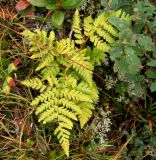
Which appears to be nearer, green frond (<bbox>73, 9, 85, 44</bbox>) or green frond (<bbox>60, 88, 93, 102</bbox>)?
green frond (<bbox>60, 88, 93, 102</bbox>)

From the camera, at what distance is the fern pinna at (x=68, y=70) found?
2467 mm

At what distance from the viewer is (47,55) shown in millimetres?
2611

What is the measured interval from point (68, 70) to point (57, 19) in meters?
0.41

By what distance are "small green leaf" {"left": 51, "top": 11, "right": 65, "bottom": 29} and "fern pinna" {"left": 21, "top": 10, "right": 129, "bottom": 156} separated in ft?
0.40

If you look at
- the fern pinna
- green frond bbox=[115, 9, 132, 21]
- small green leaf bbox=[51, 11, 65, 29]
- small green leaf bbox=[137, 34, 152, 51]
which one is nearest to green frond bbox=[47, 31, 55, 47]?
the fern pinna

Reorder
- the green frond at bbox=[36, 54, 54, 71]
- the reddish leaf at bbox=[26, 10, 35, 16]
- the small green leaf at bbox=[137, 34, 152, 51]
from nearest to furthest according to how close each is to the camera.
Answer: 1. the small green leaf at bbox=[137, 34, 152, 51]
2. the green frond at bbox=[36, 54, 54, 71]
3. the reddish leaf at bbox=[26, 10, 35, 16]

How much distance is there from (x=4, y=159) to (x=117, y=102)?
0.98 m

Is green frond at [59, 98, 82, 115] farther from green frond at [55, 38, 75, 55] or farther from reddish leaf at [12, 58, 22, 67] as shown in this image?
reddish leaf at [12, 58, 22, 67]

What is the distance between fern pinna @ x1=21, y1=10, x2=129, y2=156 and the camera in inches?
97.1

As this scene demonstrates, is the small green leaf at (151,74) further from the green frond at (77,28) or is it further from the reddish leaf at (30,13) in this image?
the reddish leaf at (30,13)

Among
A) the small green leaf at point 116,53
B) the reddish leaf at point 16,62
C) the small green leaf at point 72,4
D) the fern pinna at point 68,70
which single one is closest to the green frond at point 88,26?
the fern pinna at point 68,70

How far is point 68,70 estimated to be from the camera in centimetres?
264

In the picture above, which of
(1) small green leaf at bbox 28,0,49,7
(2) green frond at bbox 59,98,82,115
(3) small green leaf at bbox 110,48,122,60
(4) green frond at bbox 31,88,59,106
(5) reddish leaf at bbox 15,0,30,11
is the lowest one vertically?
(2) green frond at bbox 59,98,82,115

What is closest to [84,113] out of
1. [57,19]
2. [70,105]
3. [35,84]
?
[70,105]
